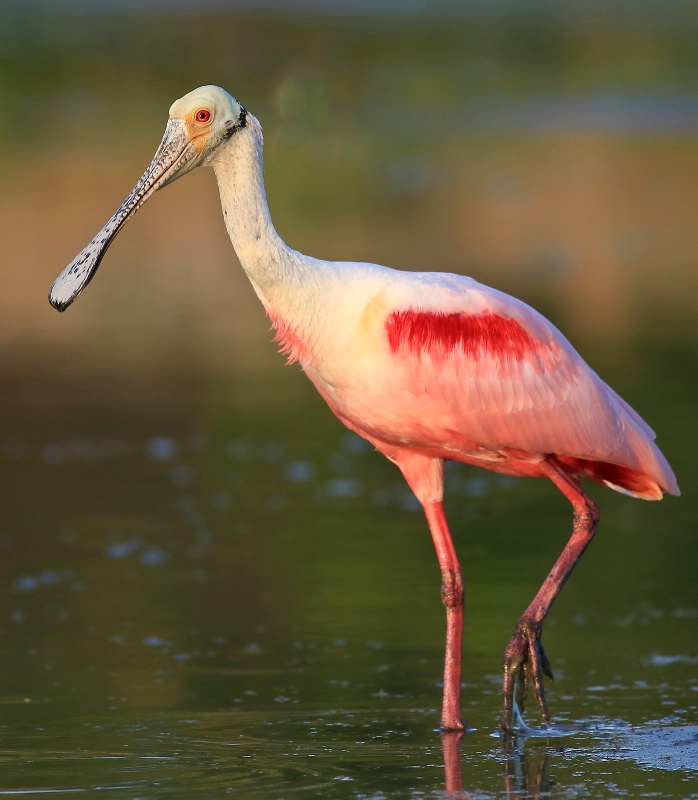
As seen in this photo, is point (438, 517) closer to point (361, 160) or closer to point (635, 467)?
point (635, 467)

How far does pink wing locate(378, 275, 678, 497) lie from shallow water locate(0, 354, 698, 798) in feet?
2.68

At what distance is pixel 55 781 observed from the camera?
6059mm

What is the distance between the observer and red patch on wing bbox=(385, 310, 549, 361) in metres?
7.00

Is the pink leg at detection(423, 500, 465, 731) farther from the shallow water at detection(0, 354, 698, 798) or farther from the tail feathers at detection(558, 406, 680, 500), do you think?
the tail feathers at detection(558, 406, 680, 500)

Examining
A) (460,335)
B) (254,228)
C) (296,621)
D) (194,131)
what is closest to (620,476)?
(460,335)

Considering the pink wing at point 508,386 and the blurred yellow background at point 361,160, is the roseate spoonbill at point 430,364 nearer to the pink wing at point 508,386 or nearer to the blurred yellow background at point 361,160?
the pink wing at point 508,386

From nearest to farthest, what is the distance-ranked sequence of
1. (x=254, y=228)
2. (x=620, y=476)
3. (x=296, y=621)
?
(x=254, y=228), (x=620, y=476), (x=296, y=621)

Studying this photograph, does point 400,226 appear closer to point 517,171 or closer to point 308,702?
point 517,171

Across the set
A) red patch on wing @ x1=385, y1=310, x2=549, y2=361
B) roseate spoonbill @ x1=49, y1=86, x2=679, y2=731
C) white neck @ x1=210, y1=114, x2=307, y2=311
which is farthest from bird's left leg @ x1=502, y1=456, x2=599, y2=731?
white neck @ x1=210, y1=114, x2=307, y2=311

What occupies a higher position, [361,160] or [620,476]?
[361,160]

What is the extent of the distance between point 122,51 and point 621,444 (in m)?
46.4

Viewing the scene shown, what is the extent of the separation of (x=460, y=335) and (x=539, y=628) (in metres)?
1.07

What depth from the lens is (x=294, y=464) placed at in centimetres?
1116

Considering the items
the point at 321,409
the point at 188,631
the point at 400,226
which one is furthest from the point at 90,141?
the point at 188,631
